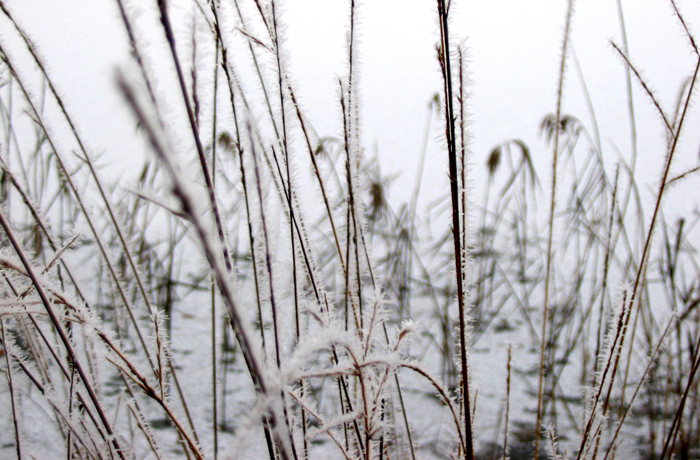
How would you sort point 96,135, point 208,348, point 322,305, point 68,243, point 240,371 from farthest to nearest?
point 96,135 → point 208,348 → point 240,371 → point 322,305 → point 68,243

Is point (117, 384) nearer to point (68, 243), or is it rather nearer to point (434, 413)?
point (434, 413)

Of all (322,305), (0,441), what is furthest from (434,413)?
(0,441)

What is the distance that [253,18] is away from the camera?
1.84ft

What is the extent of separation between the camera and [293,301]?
2.37ft

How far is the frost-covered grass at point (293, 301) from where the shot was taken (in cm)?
40

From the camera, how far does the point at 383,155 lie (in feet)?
11.5

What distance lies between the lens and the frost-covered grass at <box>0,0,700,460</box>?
1.30 ft

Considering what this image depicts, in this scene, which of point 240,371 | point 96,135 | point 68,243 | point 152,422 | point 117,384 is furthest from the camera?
point 96,135

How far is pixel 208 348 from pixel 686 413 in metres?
1.44

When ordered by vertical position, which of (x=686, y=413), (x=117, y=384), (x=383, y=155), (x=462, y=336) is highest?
(x=383, y=155)

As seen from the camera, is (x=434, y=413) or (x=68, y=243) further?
(x=434, y=413)

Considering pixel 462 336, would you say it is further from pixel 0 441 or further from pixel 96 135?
pixel 96 135

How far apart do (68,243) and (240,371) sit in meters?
1.13

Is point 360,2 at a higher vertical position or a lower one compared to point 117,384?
higher
